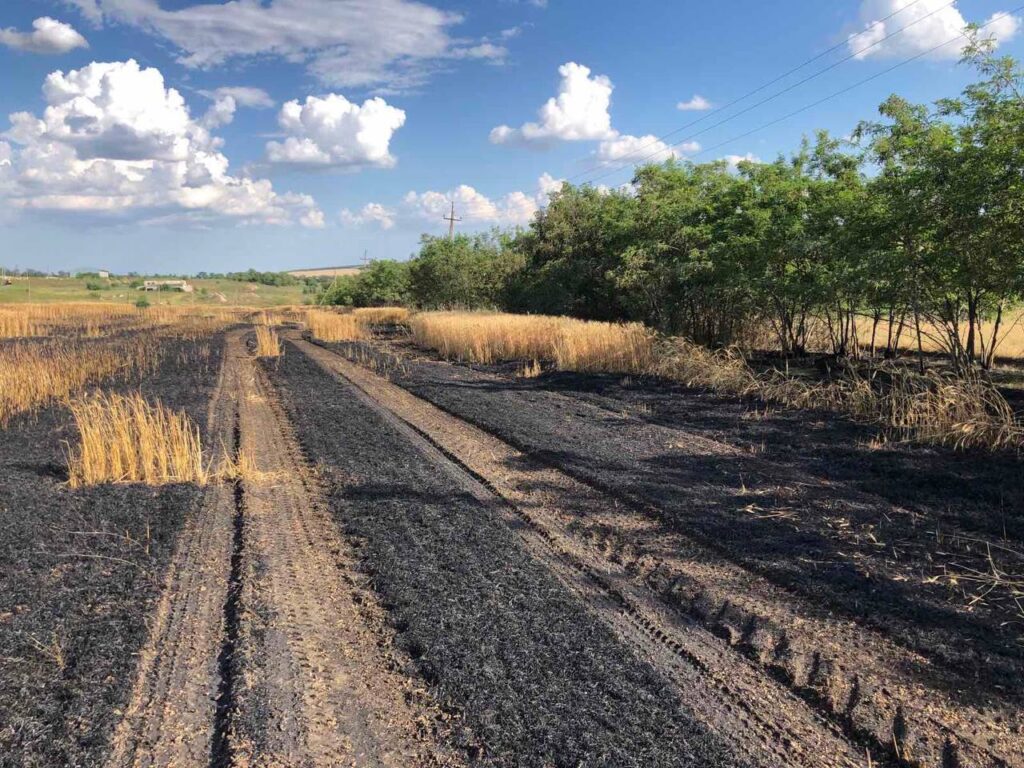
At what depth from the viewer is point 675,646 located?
11.0 ft

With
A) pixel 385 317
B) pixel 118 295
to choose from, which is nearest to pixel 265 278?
pixel 118 295

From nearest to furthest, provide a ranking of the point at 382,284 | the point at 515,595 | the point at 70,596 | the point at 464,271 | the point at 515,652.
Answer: the point at 515,652 → the point at 70,596 → the point at 515,595 → the point at 464,271 → the point at 382,284

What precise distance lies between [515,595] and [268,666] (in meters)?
1.43

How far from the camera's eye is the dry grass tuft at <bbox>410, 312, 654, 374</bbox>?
14414 mm

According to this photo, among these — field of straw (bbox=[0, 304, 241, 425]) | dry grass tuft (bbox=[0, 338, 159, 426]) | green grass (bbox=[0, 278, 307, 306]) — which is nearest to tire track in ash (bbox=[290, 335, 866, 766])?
dry grass tuft (bbox=[0, 338, 159, 426])

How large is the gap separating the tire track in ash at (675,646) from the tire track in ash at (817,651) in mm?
86

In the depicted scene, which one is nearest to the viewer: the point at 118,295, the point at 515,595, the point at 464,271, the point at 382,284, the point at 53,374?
the point at 515,595

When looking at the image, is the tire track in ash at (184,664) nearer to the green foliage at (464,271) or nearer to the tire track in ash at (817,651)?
the tire track in ash at (817,651)

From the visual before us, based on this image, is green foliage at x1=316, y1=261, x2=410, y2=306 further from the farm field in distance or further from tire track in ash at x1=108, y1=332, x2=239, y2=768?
tire track in ash at x1=108, y1=332, x2=239, y2=768

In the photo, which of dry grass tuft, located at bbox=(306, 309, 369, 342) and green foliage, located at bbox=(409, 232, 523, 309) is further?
green foliage, located at bbox=(409, 232, 523, 309)

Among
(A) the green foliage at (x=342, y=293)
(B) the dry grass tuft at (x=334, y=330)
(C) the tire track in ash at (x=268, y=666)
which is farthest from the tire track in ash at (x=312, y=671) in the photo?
(A) the green foliage at (x=342, y=293)

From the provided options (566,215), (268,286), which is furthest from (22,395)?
(268,286)

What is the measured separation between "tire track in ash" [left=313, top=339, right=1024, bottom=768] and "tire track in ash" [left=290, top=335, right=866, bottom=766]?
9 centimetres

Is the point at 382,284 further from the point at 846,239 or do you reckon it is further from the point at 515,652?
the point at 515,652
